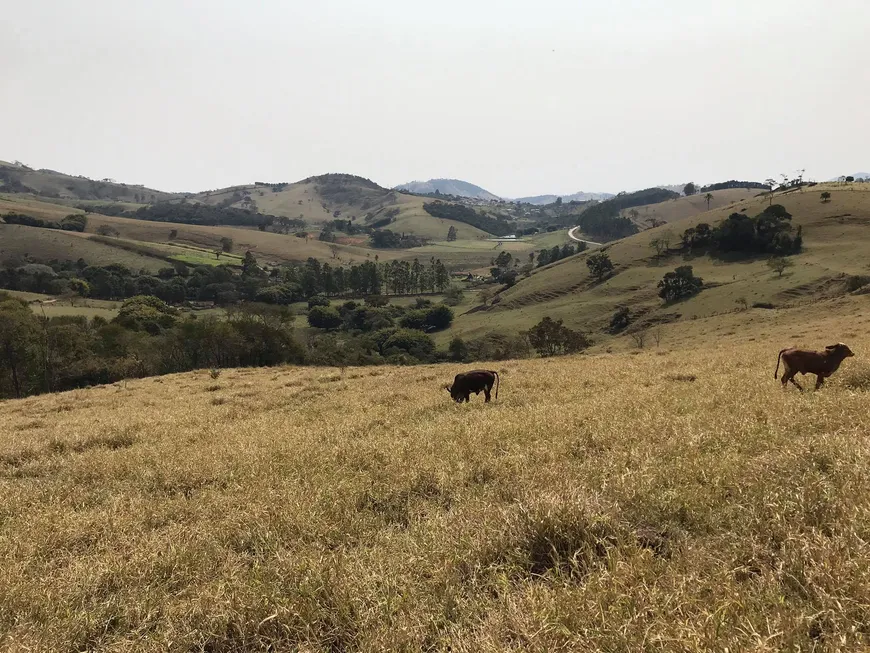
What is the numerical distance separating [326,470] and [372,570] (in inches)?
151

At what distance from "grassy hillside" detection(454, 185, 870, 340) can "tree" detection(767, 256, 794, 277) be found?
1.30 meters

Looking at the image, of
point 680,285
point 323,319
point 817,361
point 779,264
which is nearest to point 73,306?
point 323,319

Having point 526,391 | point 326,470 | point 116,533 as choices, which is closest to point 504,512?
point 326,470

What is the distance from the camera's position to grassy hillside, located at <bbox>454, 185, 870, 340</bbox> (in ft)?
290

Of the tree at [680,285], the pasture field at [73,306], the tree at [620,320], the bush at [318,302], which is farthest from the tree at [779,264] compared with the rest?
the pasture field at [73,306]

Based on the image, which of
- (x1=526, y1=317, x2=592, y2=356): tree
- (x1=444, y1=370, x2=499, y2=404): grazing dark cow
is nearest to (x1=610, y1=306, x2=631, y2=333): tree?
(x1=526, y1=317, x2=592, y2=356): tree

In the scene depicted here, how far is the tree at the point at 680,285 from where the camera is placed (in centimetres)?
10425

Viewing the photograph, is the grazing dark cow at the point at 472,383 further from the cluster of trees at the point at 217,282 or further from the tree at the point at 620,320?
the cluster of trees at the point at 217,282

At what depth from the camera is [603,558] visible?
402cm

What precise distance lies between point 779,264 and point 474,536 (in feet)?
394

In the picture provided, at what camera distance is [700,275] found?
115 metres

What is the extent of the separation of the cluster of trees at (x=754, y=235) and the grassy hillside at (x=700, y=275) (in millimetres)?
4383

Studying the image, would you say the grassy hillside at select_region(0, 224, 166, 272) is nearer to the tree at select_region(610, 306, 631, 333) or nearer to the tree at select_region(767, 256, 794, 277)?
the tree at select_region(610, 306, 631, 333)

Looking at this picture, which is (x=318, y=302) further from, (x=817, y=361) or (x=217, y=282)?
(x=817, y=361)
